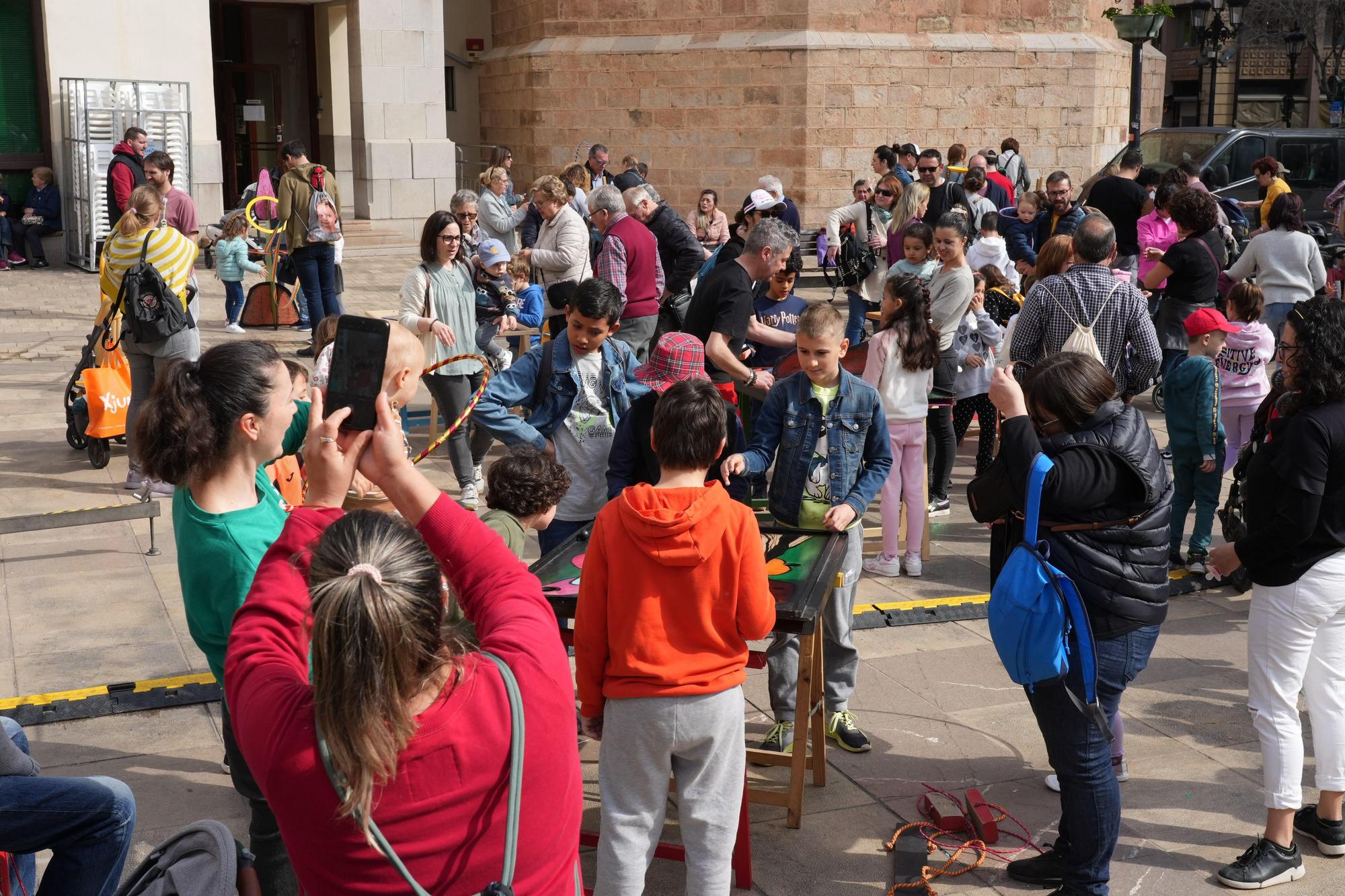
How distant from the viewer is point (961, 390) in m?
7.99

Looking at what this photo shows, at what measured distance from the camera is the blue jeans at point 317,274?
38.6 feet

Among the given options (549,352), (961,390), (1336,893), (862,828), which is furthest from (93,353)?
(1336,893)

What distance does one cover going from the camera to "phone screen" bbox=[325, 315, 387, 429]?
97.2 inches

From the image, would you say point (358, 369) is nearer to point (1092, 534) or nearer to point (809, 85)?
point (1092, 534)

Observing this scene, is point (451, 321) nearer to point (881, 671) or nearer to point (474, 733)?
point (881, 671)

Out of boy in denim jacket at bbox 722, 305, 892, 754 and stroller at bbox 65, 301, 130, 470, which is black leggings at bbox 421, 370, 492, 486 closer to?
stroller at bbox 65, 301, 130, 470

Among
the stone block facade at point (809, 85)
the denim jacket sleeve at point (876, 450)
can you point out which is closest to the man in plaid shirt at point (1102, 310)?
the denim jacket sleeve at point (876, 450)

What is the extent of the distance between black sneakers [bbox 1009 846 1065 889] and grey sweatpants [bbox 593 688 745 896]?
1.15 m

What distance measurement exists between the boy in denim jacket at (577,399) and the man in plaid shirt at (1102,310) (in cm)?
273

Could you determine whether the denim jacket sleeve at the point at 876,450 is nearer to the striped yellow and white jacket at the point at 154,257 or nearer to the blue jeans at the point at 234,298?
the striped yellow and white jacket at the point at 154,257

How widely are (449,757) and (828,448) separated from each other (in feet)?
10.6

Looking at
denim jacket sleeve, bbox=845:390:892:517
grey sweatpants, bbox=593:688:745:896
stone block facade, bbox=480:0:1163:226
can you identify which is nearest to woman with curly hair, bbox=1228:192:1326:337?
denim jacket sleeve, bbox=845:390:892:517

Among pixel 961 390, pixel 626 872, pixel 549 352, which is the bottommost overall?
pixel 626 872

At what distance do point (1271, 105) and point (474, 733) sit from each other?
5031cm
